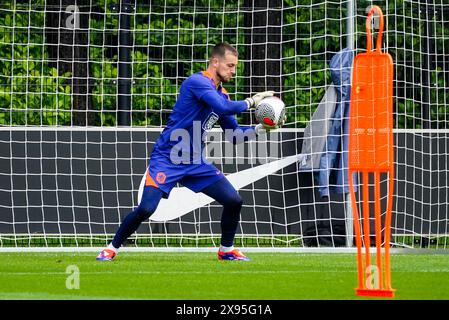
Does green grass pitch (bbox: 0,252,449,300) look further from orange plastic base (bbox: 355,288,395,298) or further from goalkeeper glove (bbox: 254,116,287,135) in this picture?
goalkeeper glove (bbox: 254,116,287,135)

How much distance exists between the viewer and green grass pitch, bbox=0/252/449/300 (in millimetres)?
8352

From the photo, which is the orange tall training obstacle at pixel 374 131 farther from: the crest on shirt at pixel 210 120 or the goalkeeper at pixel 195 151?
the crest on shirt at pixel 210 120

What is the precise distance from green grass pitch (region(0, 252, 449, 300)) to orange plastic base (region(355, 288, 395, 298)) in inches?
4.6

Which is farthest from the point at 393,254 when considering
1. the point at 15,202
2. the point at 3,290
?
the point at 3,290

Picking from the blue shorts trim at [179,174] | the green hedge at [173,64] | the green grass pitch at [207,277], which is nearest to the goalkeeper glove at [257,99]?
the blue shorts trim at [179,174]

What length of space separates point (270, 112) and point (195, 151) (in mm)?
902

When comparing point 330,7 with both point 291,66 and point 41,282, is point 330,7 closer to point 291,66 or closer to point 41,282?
point 291,66

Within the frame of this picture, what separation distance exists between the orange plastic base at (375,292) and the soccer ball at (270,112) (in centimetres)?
324

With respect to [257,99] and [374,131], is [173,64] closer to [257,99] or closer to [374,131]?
[257,99]

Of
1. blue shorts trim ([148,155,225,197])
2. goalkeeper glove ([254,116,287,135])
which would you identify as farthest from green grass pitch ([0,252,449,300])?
goalkeeper glove ([254,116,287,135])

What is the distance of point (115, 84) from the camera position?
15.7m

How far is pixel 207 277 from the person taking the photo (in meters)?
9.76

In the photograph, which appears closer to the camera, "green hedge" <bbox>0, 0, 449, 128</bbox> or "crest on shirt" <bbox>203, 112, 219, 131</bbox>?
"crest on shirt" <bbox>203, 112, 219, 131</bbox>

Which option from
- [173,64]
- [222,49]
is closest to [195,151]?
[222,49]
